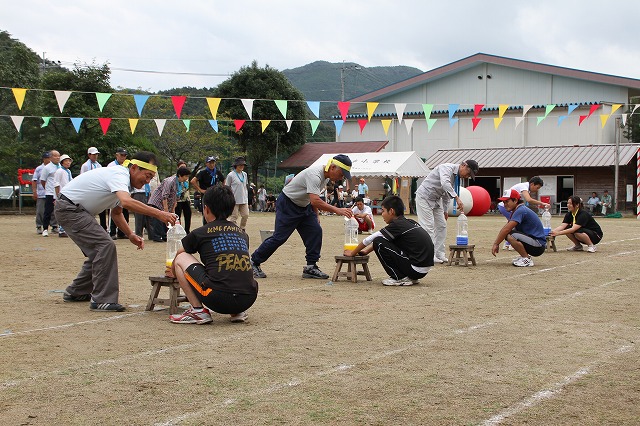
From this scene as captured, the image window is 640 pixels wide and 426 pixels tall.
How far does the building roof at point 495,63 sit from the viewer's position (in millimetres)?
44156

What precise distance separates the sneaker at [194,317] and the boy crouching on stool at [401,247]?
11.0 feet

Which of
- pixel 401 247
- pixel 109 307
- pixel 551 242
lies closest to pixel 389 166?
pixel 551 242

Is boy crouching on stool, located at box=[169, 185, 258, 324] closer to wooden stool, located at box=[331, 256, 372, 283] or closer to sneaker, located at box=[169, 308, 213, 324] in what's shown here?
sneaker, located at box=[169, 308, 213, 324]

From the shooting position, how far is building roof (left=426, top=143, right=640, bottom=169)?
126 ft

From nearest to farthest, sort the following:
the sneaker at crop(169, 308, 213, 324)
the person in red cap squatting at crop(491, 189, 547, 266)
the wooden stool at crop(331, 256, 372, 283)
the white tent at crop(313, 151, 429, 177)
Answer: the sneaker at crop(169, 308, 213, 324)
the wooden stool at crop(331, 256, 372, 283)
the person in red cap squatting at crop(491, 189, 547, 266)
the white tent at crop(313, 151, 429, 177)

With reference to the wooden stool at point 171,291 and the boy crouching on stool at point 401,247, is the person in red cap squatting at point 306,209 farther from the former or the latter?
the wooden stool at point 171,291

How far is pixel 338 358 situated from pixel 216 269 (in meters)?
1.61

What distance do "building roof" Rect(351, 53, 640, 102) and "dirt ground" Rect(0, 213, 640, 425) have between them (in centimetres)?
3746

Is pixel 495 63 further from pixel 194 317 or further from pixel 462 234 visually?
pixel 194 317

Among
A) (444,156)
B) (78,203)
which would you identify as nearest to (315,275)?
(78,203)

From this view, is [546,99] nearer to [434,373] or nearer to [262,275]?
[262,275]

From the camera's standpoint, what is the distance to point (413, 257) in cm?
980

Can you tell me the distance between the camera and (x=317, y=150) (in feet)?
167

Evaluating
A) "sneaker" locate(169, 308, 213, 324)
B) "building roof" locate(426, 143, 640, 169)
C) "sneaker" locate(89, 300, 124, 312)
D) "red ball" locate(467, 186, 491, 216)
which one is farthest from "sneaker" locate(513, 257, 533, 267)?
"building roof" locate(426, 143, 640, 169)
